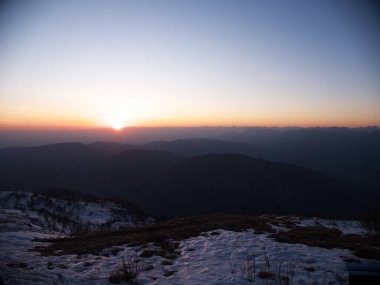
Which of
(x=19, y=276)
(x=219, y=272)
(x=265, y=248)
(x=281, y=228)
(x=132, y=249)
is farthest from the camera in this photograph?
(x=281, y=228)

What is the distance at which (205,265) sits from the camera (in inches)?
515

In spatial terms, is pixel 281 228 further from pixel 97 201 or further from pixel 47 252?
pixel 97 201

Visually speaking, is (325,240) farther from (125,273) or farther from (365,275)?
(125,273)

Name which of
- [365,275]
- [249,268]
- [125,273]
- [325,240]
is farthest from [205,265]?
[325,240]

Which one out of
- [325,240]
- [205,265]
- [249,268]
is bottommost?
[325,240]

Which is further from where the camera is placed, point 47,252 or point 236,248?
point 47,252

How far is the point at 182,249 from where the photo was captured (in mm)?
16344

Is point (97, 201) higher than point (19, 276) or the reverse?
the reverse

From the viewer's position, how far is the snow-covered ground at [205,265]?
435 inches

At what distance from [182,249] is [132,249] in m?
3.08

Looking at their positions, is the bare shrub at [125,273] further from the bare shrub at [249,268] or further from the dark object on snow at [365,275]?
the dark object on snow at [365,275]

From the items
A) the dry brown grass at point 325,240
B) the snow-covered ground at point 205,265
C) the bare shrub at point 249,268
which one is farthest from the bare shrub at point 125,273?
the dry brown grass at point 325,240

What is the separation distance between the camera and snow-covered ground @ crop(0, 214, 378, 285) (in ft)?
36.3

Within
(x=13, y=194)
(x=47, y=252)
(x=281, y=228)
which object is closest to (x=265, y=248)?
(x=281, y=228)
